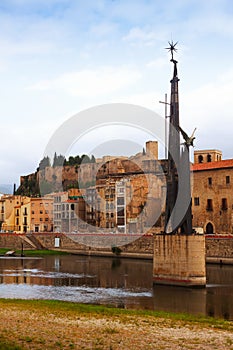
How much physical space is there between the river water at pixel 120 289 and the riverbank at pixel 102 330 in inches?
→ 319

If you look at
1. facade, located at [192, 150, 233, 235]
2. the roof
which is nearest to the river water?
facade, located at [192, 150, 233, 235]

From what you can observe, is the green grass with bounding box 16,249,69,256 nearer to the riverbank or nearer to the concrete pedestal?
the concrete pedestal

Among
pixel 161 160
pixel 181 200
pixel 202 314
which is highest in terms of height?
pixel 161 160

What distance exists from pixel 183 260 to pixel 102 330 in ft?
76.8

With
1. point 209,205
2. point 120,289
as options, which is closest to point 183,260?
point 120,289

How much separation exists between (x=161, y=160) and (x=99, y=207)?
59.3 ft

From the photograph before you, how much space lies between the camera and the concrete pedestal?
1682 inches

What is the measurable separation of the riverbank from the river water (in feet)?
26.6

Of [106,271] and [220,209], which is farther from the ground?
[220,209]

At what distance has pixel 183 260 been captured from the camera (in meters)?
42.8

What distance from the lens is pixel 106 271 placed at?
201ft

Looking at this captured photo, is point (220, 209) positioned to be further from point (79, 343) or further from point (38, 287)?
point (79, 343)

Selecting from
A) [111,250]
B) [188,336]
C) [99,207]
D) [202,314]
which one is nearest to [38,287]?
[202,314]

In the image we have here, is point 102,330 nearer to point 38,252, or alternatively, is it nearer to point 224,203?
point 224,203
